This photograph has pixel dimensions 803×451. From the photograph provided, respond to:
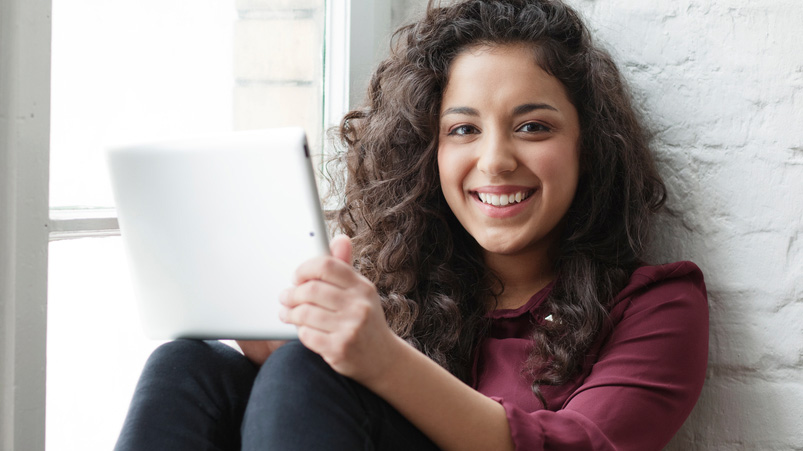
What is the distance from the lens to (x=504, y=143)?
1.14 metres

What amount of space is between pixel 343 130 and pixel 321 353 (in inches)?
28.7

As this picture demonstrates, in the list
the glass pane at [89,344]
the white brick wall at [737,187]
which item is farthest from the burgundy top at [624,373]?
the glass pane at [89,344]

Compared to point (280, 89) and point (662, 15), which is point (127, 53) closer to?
point (280, 89)

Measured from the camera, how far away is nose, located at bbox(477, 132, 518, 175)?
3.67 ft

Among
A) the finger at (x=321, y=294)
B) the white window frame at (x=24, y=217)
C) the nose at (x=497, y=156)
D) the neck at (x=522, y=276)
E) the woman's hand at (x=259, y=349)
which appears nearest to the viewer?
the finger at (x=321, y=294)

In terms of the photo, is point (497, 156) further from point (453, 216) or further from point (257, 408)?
point (257, 408)

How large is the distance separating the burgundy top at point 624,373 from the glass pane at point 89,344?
0.58 metres

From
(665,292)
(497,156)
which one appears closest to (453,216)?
(497,156)

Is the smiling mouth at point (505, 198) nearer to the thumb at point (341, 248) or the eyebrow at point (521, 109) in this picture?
the eyebrow at point (521, 109)

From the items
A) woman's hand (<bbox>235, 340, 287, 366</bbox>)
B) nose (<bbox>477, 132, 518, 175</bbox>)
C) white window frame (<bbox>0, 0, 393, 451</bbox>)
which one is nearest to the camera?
white window frame (<bbox>0, 0, 393, 451</bbox>)

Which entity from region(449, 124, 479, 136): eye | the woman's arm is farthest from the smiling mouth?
the woman's arm

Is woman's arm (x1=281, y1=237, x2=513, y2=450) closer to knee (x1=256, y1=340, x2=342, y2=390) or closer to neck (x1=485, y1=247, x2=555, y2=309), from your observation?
knee (x1=256, y1=340, x2=342, y2=390)

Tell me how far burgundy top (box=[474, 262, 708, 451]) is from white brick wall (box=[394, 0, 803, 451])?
0.11 m

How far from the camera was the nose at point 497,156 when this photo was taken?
1120 millimetres
